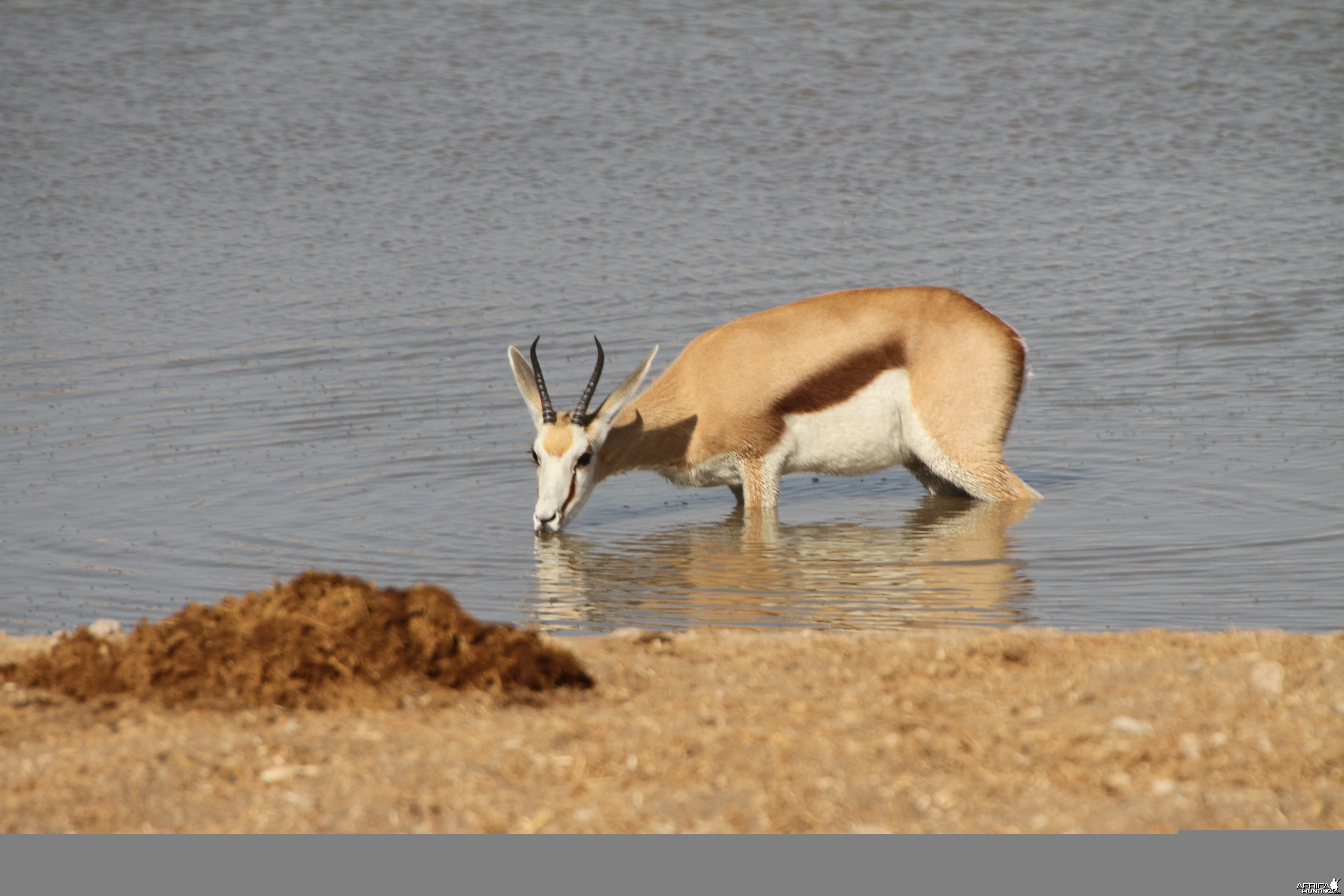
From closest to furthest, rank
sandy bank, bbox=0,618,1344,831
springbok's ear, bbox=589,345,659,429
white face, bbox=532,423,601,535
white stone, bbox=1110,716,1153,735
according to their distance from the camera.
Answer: sandy bank, bbox=0,618,1344,831, white stone, bbox=1110,716,1153,735, white face, bbox=532,423,601,535, springbok's ear, bbox=589,345,659,429

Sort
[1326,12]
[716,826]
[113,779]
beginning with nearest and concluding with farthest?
[716,826], [113,779], [1326,12]

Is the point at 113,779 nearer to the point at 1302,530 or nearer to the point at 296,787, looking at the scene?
the point at 296,787

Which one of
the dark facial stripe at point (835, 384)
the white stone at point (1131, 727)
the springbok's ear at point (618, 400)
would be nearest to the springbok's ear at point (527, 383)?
the springbok's ear at point (618, 400)

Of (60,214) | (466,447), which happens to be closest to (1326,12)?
(60,214)

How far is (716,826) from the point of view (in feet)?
14.4

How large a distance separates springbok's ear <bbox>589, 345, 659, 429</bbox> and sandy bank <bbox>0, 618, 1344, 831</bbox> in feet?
15.7

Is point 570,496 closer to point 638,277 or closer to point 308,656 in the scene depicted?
point 308,656

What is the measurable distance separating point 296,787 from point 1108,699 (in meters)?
2.78

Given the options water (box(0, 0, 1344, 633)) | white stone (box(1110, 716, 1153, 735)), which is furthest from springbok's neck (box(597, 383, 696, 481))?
white stone (box(1110, 716, 1153, 735))

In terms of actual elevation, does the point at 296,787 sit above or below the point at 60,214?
below

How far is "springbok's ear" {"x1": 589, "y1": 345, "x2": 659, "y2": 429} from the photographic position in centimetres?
1084

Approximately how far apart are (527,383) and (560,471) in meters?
0.86

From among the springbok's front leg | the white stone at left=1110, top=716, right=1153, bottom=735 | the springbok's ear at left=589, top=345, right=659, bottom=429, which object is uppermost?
the springbok's ear at left=589, top=345, right=659, bottom=429

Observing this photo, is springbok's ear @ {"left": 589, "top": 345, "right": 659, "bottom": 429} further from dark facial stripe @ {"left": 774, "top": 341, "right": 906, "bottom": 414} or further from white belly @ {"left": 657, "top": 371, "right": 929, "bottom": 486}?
dark facial stripe @ {"left": 774, "top": 341, "right": 906, "bottom": 414}
